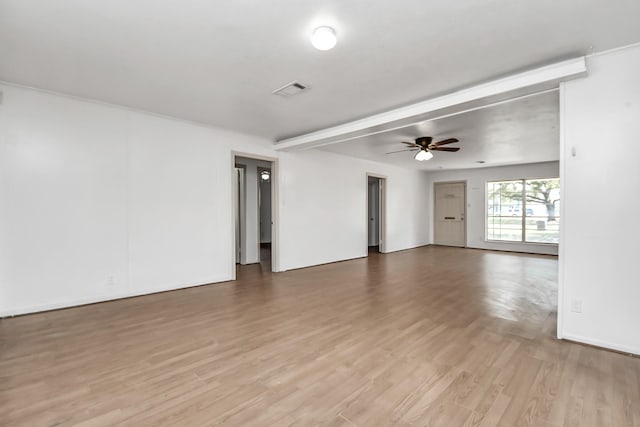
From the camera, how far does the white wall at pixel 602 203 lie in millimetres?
2449

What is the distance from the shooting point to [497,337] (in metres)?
2.82

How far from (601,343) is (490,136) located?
3715mm

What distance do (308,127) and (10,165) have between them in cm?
374

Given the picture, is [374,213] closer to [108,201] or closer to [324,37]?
[108,201]

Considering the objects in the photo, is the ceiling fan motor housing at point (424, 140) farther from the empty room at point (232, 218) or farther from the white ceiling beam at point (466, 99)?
the white ceiling beam at point (466, 99)

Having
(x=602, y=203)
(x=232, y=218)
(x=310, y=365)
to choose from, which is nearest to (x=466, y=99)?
(x=602, y=203)

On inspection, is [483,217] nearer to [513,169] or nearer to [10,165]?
[513,169]

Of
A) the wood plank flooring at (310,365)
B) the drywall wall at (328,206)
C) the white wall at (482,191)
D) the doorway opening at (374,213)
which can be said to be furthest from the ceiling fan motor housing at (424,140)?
the white wall at (482,191)

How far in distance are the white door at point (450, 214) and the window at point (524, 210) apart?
2.63ft

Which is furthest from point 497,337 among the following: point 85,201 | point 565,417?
point 85,201

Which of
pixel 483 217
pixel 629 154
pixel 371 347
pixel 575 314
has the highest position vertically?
pixel 629 154

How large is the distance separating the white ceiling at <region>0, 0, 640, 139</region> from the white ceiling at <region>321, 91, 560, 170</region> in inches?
45.3

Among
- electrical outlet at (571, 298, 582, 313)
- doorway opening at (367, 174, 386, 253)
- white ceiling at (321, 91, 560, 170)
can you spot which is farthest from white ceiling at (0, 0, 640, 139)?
doorway opening at (367, 174, 386, 253)

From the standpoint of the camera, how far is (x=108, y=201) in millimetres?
3883
